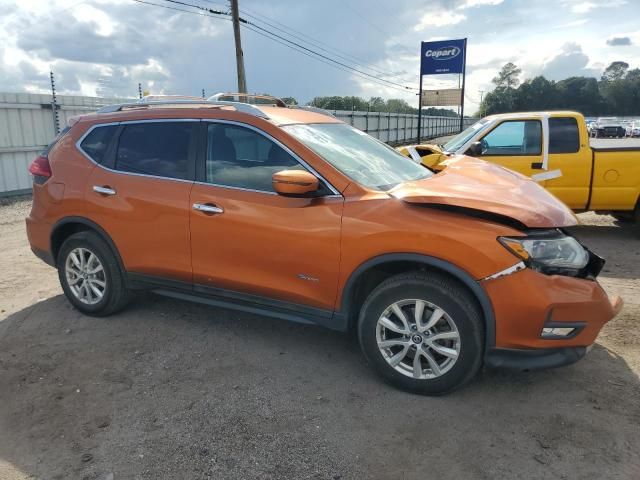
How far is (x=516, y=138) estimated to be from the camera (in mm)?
7379

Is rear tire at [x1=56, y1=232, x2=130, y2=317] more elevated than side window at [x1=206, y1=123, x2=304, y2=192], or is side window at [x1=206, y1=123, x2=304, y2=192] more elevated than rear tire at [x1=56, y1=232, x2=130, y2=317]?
side window at [x1=206, y1=123, x2=304, y2=192]

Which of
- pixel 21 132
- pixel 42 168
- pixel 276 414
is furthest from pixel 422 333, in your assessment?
pixel 21 132

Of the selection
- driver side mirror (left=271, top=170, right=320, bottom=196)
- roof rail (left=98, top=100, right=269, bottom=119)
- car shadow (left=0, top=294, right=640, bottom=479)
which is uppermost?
roof rail (left=98, top=100, right=269, bottom=119)

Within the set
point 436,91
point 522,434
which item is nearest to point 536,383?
point 522,434

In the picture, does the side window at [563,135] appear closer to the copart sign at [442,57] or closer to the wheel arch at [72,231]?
the wheel arch at [72,231]

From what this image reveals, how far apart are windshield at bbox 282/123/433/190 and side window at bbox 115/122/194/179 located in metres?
0.88

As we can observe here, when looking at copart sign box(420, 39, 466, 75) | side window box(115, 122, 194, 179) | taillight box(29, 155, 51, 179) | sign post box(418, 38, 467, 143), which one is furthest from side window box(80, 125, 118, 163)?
copart sign box(420, 39, 466, 75)

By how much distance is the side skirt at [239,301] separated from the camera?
3393 mm

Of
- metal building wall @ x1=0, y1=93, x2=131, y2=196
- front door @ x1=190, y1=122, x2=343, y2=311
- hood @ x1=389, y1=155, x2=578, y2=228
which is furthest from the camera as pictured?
metal building wall @ x1=0, y1=93, x2=131, y2=196

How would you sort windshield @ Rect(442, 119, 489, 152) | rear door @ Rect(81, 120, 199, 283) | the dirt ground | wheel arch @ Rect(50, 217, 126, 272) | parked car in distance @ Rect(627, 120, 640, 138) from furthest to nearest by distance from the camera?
1. parked car in distance @ Rect(627, 120, 640, 138)
2. windshield @ Rect(442, 119, 489, 152)
3. wheel arch @ Rect(50, 217, 126, 272)
4. rear door @ Rect(81, 120, 199, 283)
5. the dirt ground

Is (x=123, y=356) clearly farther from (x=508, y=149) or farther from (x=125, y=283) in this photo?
(x=508, y=149)

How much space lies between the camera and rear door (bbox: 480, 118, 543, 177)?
7219mm

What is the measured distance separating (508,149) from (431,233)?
5.10 metres

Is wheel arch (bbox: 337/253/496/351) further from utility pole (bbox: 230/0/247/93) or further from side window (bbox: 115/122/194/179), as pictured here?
utility pole (bbox: 230/0/247/93)
